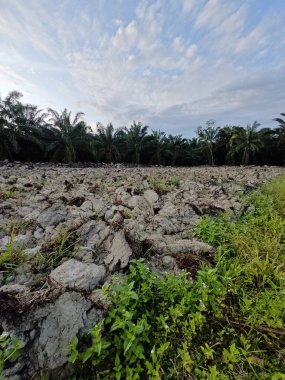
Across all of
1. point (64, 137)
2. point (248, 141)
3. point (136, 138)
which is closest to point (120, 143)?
point (136, 138)

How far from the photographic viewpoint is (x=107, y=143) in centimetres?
2559

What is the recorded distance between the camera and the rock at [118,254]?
184 centimetres

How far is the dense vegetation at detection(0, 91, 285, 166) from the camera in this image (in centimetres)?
1788

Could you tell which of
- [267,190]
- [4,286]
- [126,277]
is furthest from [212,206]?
[4,286]

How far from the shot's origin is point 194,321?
4.68ft

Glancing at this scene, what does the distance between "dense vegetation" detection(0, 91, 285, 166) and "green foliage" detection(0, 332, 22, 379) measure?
18326 millimetres

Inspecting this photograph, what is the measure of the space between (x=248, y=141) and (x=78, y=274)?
29.8m

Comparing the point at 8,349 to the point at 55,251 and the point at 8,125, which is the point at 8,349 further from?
the point at 8,125

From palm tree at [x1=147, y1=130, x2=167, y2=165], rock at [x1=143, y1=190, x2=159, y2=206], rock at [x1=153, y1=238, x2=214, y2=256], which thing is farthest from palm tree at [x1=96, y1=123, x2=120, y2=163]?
rock at [x1=153, y1=238, x2=214, y2=256]

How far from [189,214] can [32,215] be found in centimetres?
202

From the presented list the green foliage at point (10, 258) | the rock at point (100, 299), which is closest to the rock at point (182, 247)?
the rock at point (100, 299)

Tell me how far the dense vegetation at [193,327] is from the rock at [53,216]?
4.30 feet

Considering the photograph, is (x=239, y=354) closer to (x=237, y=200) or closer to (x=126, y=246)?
(x=126, y=246)

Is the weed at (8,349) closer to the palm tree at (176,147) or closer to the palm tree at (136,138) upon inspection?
the palm tree at (136,138)
